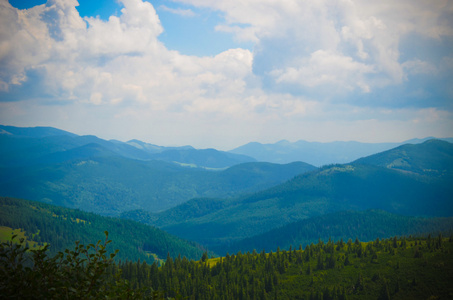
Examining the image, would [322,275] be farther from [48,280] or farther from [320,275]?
[48,280]

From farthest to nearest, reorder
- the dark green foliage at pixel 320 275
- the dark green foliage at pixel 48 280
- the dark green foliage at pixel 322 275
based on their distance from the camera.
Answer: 1. the dark green foliage at pixel 322 275
2. the dark green foliage at pixel 320 275
3. the dark green foliage at pixel 48 280

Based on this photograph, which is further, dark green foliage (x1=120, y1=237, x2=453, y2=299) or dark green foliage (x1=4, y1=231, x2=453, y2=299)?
dark green foliage (x1=120, y1=237, x2=453, y2=299)

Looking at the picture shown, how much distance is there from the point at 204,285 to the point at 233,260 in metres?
35.4

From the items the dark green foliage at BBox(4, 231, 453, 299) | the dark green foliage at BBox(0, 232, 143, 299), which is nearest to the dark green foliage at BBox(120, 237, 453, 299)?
the dark green foliage at BBox(4, 231, 453, 299)

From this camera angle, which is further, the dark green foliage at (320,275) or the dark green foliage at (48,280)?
the dark green foliage at (320,275)

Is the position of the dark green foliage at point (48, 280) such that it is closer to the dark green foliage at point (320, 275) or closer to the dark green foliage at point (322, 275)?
the dark green foliage at point (320, 275)

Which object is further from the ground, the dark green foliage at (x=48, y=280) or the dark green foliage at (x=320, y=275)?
the dark green foliage at (x=48, y=280)

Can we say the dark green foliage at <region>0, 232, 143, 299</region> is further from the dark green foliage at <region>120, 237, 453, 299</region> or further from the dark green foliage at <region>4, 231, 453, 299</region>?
the dark green foliage at <region>120, 237, 453, 299</region>

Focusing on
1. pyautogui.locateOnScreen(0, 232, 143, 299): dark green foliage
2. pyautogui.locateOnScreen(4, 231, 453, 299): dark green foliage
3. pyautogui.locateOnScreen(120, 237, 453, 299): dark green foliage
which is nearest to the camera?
pyautogui.locateOnScreen(0, 232, 143, 299): dark green foliage

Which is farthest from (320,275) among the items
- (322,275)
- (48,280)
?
(48,280)

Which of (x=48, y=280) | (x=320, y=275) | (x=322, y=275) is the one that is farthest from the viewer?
(x=320, y=275)

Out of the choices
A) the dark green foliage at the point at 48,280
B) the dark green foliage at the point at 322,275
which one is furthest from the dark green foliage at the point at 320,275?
the dark green foliage at the point at 48,280

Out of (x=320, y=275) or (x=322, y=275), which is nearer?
(x=322, y=275)

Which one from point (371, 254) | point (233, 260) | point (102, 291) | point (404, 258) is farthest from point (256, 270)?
point (102, 291)
